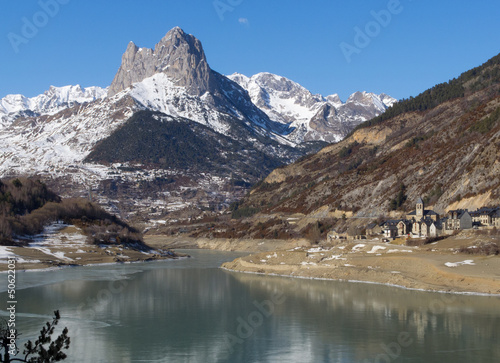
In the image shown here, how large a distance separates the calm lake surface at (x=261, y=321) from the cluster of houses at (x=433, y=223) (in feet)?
103

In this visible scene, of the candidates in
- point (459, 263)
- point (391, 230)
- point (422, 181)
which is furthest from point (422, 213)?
point (459, 263)

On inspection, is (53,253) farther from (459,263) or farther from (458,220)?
(459,263)

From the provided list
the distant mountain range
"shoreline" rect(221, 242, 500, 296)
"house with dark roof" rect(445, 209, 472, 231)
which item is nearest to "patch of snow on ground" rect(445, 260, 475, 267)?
"shoreline" rect(221, 242, 500, 296)

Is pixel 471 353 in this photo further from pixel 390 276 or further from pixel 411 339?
pixel 390 276

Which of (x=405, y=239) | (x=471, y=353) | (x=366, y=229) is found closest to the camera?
(x=471, y=353)

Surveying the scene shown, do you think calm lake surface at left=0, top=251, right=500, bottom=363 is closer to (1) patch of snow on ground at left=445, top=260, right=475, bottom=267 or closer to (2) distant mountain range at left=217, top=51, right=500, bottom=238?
(1) patch of snow on ground at left=445, top=260, right=475, bottom=267

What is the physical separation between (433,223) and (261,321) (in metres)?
63.9

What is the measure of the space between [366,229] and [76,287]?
7223cm

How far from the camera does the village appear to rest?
106m

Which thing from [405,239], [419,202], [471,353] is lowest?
[471,353]

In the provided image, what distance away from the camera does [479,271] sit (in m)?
77.8

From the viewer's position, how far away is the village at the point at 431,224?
10575 cm

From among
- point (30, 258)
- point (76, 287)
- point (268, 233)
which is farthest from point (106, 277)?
point (268, 233)

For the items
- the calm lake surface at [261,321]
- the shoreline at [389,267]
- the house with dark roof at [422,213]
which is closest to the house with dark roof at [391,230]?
the house with dark roof at [422,213]
